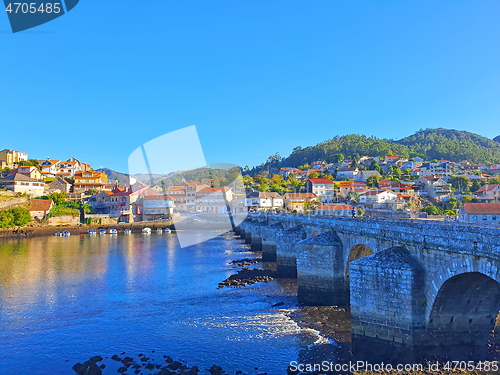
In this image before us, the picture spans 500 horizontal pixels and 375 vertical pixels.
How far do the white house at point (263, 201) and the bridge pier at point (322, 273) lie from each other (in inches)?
2598

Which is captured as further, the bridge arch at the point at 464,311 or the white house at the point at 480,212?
the white house at the point at 480,212

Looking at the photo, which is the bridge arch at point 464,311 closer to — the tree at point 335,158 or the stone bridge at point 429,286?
the stone bridge at point 429,286

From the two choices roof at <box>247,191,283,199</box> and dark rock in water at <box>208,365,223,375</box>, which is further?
roof at <box>247,191,283,199</box>

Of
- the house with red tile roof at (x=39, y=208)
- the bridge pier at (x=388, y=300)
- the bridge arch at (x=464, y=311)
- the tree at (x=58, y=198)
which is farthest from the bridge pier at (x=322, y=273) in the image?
the tree at (x=58, y=198)

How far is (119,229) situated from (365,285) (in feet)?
246

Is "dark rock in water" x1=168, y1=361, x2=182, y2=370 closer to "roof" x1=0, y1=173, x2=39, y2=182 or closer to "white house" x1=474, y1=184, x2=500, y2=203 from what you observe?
"white house" x1=474, y1=184, x2=500, y2=203

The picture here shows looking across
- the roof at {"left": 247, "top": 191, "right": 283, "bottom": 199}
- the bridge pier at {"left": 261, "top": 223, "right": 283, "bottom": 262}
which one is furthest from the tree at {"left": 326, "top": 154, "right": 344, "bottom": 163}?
the bridge pier at {"left": 261, "top": 223, "right": 283, "bottom": 262}

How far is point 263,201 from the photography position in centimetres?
8919

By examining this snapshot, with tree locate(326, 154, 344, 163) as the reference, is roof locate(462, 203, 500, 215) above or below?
below

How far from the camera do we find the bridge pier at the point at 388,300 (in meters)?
12.8

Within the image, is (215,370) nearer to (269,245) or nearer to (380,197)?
(269,245)

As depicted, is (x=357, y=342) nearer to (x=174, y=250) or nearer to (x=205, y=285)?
(x=205, y=285)

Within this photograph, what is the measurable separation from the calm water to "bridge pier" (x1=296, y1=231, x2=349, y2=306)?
1.63 metres

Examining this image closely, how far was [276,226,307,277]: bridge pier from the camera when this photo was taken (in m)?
30.2
